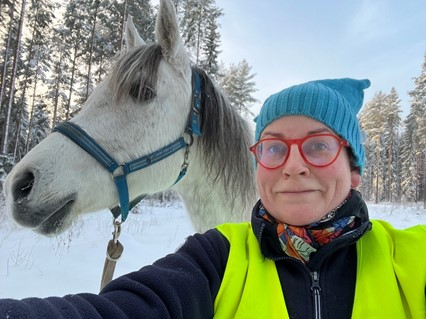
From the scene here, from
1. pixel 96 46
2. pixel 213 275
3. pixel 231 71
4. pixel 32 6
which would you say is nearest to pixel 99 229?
pixel 213 275

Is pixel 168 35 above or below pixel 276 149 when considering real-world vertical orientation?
above

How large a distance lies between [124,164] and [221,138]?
0.81 m

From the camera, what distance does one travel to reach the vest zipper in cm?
107

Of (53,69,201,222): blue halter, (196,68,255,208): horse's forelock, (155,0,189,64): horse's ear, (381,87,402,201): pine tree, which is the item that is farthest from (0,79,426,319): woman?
(381,87,402,201): pine tree

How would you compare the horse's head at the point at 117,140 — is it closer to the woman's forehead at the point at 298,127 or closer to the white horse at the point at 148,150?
the white horse at the point at 148,150

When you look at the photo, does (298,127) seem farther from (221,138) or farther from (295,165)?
(221,138)

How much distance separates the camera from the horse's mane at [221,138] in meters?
2.22

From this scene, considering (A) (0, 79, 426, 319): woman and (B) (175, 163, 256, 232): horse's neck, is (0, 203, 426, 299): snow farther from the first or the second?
(A) (0, 79, 426, 319): woman

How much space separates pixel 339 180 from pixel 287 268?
16.7 inches

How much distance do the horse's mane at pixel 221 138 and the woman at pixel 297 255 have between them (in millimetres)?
983

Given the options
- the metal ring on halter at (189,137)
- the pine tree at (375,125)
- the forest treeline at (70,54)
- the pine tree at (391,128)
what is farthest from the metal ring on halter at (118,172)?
the pine tree at (391,128)

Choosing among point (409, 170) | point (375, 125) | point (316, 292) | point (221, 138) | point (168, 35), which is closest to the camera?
point (316, 292)

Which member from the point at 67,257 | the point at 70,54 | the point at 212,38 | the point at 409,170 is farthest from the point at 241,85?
the point at 409,170

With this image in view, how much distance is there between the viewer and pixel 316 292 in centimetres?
111
